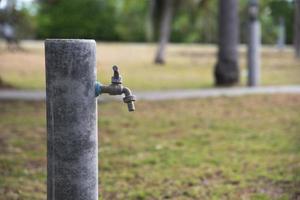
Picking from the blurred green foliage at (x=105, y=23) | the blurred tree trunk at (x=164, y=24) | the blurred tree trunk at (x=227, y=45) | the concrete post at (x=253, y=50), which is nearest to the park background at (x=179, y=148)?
the blurred tree trunk at (x=227, y=45)

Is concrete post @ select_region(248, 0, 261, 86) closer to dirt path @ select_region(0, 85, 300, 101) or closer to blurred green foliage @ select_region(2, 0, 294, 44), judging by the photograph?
dirt path @ select_region(0, 85, 300, 101)

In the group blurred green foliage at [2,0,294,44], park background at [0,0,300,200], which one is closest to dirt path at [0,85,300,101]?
park background at [0,0,300,200]

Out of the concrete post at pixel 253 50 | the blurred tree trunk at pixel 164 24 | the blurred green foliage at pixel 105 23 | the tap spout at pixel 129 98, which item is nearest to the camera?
the tap spout at pixel 129 98

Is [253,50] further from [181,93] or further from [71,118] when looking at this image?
[71,118]

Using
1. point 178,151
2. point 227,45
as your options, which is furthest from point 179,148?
point 227,45

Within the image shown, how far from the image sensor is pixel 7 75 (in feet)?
65.3

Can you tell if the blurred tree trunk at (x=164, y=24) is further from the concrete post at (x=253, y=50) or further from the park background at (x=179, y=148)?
the park background at (x=179, y=148)

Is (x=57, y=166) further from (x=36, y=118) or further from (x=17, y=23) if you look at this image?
(x=17, y=23)

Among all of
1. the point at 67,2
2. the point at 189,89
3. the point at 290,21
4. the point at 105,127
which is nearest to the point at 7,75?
the point at 189,89

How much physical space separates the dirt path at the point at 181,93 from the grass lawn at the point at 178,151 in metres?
1.21

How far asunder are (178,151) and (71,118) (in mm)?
4201

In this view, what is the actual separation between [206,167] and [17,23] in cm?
1585

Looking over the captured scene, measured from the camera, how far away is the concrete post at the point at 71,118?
331 cm

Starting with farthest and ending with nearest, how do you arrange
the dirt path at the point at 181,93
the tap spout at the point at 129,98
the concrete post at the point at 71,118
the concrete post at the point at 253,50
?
the concrete post at the point at 253,50, the dirt path at the point at 181,93, the tap spout at the point at 129,98, the concrete post at the point at 71,118
